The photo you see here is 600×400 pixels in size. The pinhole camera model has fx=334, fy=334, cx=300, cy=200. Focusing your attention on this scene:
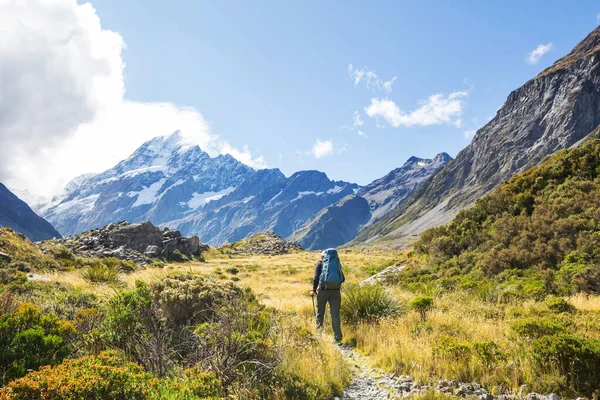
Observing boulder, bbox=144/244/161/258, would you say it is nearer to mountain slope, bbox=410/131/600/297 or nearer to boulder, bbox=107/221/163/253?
boulder, bbox=107/221/163/253

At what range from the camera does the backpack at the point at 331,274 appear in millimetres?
8758

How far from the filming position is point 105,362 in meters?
4.18

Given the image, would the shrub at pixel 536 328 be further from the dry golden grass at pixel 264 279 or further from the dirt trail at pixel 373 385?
the dry golden grass at pixel 264 279

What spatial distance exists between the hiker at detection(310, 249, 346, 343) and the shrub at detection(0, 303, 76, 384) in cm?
557

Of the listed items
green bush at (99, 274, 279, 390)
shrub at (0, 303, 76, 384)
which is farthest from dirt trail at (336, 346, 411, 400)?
shrub at (0, 303, 76, 384)

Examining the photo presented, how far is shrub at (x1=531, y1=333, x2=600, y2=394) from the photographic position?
5.04 metres

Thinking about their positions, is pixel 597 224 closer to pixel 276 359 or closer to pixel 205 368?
pixel 276 359

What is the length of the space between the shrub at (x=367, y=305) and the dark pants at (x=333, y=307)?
883 millimetres

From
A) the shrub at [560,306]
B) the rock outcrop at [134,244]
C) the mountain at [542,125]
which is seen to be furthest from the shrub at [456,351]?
the mountain at [542,125]

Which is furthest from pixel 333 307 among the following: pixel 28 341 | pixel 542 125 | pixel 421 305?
pixel 542 125

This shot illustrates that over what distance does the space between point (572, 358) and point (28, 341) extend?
826 centimetres

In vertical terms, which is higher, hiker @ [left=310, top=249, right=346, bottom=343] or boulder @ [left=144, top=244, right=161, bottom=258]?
boulder @ [left=144, top=244, right=161, bottom=258]

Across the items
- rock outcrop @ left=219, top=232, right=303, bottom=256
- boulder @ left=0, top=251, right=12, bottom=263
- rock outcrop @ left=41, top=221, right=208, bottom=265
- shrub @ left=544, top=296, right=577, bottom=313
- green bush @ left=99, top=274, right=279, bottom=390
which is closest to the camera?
green bush @ left=99, top=274, right=279, bottom=390

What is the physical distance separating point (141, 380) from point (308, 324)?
627cm
